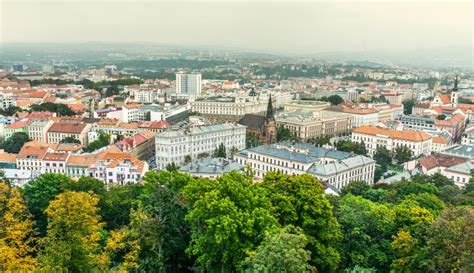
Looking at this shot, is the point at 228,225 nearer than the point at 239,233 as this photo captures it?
Yes

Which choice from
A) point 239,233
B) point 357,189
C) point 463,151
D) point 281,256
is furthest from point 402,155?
point 281,256

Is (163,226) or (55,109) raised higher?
(163,226)

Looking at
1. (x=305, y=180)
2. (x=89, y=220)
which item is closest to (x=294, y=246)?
(x=305, y=180)

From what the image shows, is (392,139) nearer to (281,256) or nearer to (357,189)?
(357,189)

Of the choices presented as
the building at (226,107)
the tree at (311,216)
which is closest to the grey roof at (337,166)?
the tree at (311,216)

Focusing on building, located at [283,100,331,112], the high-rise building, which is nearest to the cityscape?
building, located at [283,100,331,112]
